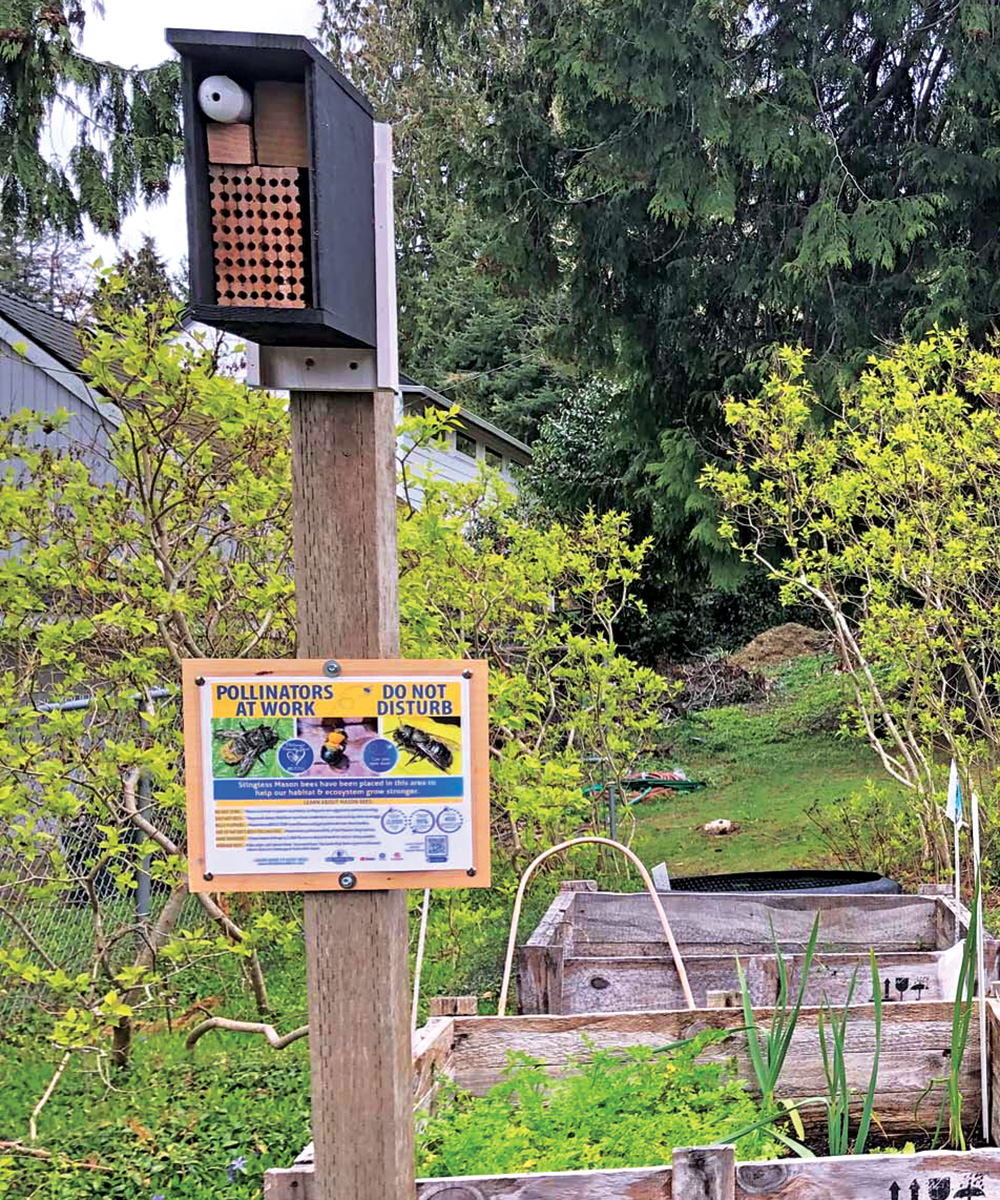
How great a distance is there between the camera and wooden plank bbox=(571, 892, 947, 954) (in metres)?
3.74

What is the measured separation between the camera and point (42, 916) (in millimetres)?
4520

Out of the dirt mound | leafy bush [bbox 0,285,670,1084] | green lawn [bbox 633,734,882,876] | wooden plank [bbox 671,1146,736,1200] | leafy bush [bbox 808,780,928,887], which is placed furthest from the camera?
the dirt mound

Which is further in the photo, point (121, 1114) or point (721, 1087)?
point (121, 1114)

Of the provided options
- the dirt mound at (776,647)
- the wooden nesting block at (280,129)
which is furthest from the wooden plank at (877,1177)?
the dirt mound at (776,647)

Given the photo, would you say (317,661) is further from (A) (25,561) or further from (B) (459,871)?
(A) (25,561)

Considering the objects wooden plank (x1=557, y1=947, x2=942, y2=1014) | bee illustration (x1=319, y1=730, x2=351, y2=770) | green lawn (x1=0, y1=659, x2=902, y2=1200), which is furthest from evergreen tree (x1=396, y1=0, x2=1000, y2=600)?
bee illustration (x1=319, y1=730, x2=351, y2=770)

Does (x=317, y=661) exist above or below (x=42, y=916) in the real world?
above

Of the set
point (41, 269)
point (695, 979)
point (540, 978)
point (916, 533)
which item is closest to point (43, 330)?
point (916, 533)

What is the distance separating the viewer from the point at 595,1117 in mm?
2307

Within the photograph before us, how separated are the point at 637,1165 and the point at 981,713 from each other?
13.3ft

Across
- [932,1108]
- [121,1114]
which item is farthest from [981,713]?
[121,1114]

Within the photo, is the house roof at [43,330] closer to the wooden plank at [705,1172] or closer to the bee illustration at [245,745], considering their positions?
the bee illustration at [245,745]

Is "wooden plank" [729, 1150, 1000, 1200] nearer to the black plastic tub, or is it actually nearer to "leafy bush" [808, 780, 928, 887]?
the black plastic tub

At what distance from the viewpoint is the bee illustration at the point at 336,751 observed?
1.61 m
